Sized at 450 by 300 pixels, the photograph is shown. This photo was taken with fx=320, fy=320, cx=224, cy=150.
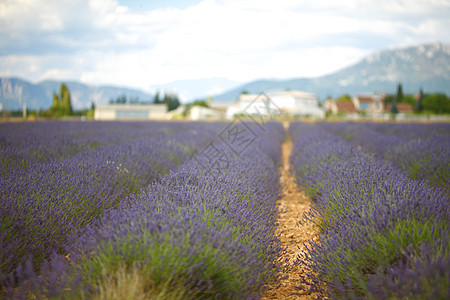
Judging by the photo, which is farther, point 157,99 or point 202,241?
→ point 157,99

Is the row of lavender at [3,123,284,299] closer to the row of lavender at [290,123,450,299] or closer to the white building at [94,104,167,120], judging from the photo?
the row of lavender at [290,123,450,299]

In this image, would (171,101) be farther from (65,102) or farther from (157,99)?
(65,102)

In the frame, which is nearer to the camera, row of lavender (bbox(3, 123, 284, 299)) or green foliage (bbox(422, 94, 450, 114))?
row of lavender (bbox(3, 123, 284, 299))

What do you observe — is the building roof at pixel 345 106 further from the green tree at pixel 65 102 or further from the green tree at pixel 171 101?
the green tree at pixel 65 102

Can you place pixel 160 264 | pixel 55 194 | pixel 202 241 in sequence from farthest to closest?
pixel 55 194, pixel 202 241, pixel 160 264

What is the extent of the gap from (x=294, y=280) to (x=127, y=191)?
74.8 inches

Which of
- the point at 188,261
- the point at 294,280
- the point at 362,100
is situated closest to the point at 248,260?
the point at 188,261

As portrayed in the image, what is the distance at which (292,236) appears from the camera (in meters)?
3.26

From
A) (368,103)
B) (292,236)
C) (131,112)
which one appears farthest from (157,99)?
(292,236)

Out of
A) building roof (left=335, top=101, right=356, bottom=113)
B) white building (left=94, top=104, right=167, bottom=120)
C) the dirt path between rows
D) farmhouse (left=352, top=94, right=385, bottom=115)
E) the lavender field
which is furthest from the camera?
farmhouse (left=352, top=94, right=385, bottom=115)

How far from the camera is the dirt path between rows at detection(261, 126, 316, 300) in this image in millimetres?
2162

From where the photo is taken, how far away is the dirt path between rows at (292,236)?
216 cm

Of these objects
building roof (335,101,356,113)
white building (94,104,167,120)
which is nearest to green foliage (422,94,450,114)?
building roof (335,101,356,113)

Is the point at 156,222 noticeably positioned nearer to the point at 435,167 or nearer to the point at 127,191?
the point at 127,191
